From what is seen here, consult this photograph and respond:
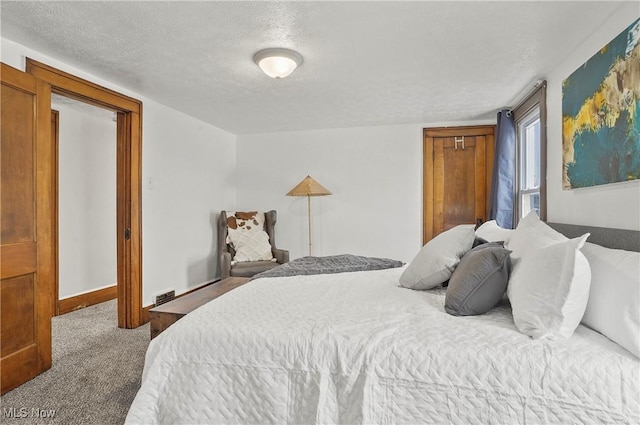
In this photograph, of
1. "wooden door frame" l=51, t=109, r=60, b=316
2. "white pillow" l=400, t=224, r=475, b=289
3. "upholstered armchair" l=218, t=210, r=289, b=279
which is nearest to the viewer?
"white pillow" l=400, t=224, r=475, b=289

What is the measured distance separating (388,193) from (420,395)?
344 centimetres

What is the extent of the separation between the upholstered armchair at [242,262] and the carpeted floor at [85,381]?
3.41 feet

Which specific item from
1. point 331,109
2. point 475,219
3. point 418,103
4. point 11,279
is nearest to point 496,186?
point 475,219

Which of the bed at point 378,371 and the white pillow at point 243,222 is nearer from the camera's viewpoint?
the bed at point 378,371

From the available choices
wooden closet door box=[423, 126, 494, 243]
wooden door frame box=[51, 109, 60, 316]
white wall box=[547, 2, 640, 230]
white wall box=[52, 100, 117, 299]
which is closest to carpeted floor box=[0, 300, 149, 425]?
wooden door frame box=[51, 109, 60, 316]

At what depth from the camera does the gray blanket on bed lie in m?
2.44

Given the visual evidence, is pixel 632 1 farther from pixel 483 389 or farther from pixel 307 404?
pixel 307 404

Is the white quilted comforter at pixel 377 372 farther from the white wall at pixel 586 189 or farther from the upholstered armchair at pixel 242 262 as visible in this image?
the upholstered armchair at pixel 242 262

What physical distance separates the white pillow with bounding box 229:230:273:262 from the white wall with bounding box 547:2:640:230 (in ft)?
9.98

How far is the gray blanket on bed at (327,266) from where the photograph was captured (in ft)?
8.00

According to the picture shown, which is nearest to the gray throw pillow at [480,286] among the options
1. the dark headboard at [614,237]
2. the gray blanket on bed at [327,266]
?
the dark headboard at [614,237]

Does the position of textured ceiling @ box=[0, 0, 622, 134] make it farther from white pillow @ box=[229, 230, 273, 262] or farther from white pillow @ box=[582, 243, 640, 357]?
white pillow @ box=[229, 230, 273, 262]

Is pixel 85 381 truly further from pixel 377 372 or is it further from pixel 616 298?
pixel 616 298

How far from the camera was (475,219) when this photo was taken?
427 centimetres
